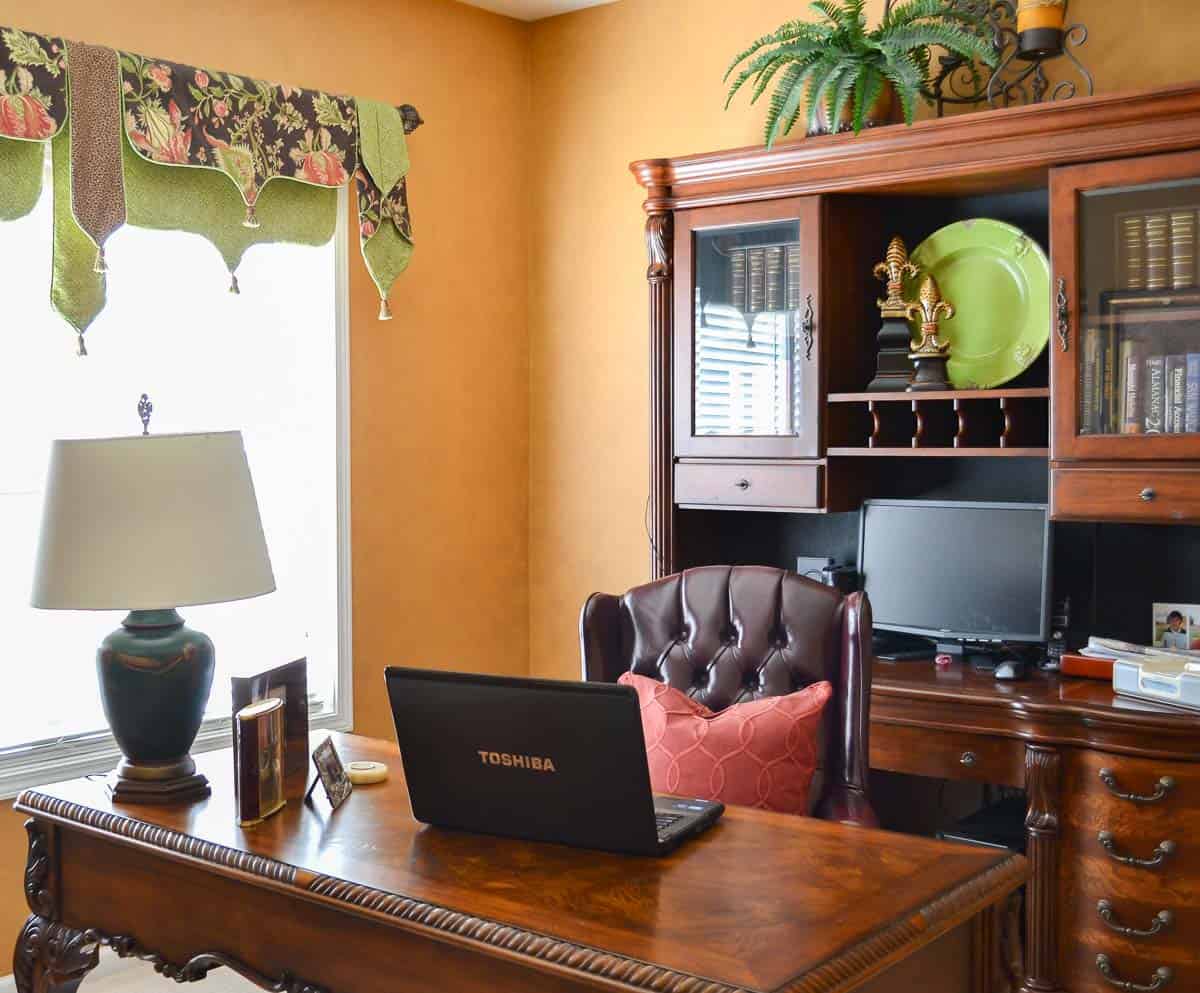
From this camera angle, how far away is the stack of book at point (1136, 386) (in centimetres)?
288

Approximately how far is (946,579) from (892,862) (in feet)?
5.73

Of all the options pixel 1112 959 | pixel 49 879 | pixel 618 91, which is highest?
pixel 618 91

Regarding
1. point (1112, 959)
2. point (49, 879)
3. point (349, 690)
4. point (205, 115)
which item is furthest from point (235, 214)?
point (1112, 959)

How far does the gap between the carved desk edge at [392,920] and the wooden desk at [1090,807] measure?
3.60 ft

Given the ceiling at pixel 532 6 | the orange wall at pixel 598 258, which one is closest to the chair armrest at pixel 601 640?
the orange wall at pixel 598 258

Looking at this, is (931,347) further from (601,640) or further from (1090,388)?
(601,640)

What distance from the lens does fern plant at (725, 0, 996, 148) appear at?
3.23 metres

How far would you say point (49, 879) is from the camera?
2.20 meters

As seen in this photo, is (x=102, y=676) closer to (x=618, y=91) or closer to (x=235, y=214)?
(x=235, y=214)

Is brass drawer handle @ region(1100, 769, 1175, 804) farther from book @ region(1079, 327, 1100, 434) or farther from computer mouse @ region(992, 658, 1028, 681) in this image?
book @ region(1079, 327, 1100, 434)

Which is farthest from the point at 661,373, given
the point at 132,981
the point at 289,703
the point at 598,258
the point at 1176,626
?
the point at 132,981

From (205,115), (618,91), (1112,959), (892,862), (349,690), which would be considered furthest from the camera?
(618,91)

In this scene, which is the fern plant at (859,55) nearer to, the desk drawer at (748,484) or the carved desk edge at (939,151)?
the carved desk edge at (939,151)

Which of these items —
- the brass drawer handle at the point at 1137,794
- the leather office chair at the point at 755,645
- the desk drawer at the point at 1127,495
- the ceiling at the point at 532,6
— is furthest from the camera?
the ceiling at the point at 532,6
